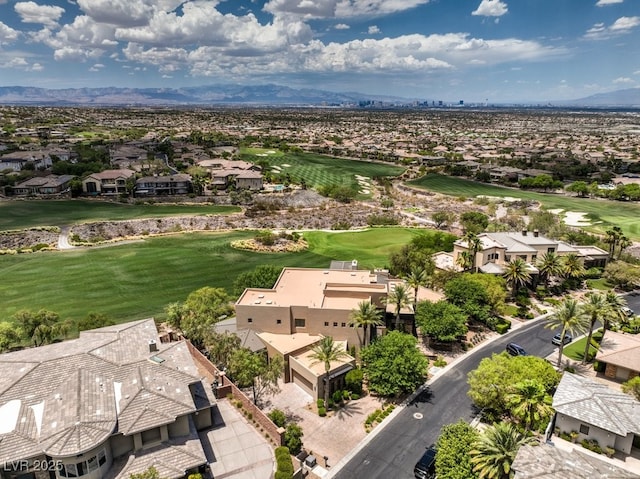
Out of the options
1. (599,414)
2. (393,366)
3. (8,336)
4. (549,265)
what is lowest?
(599,414)

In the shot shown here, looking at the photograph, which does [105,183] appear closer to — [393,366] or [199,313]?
[199,313]

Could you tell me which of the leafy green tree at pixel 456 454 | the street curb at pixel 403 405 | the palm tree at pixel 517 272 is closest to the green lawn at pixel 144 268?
the palm tree at pixel 517 272

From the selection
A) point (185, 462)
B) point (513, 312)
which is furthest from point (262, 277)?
point (513, 312)

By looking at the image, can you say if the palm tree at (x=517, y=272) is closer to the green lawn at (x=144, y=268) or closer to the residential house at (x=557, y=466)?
the green lawn at (x=144, y=268)

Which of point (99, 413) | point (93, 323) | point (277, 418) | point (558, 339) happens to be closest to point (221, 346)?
point (277, 418)

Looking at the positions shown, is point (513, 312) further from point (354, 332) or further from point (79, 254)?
Answer: point (79, 254)

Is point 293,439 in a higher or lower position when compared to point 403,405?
higher

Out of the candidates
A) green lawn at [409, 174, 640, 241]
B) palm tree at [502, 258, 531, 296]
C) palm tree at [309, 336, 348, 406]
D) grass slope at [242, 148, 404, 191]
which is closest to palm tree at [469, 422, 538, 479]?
palm tree at [309, 336, 348, 406]
